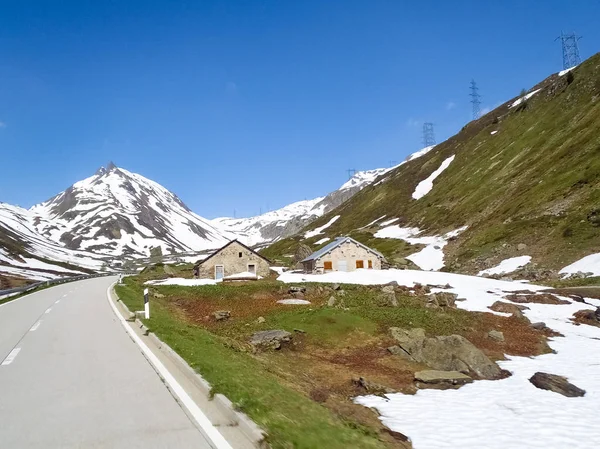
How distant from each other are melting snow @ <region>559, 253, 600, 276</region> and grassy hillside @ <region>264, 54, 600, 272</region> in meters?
1.67

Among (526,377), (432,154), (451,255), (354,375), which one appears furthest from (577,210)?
(432,154)

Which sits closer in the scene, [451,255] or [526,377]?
[526,377]

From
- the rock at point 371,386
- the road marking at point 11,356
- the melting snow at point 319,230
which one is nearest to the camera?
the road marking at point 11,356

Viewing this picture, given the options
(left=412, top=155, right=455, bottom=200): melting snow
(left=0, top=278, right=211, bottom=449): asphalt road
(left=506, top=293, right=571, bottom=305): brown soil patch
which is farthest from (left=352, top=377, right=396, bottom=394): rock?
(left=412, top=155, right=455, bottom=200): melting snow

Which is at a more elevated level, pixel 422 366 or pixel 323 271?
pixel 323 271

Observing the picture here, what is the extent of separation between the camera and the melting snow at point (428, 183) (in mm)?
133125

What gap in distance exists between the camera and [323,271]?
67.9 m

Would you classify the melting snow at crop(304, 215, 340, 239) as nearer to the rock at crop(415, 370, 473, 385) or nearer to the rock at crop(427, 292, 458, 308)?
the rock at crop(427, 292, 458, 308)

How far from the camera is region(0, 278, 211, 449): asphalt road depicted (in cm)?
684

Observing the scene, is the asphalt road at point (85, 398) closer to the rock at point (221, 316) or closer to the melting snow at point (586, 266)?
the rock at point (221, 316)

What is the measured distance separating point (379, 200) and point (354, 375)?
457 feet

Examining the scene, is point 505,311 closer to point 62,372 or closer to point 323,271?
point 62,372

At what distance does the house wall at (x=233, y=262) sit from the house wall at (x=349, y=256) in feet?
30.3

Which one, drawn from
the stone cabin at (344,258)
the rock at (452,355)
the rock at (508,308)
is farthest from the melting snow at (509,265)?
the rock at (452,355)
